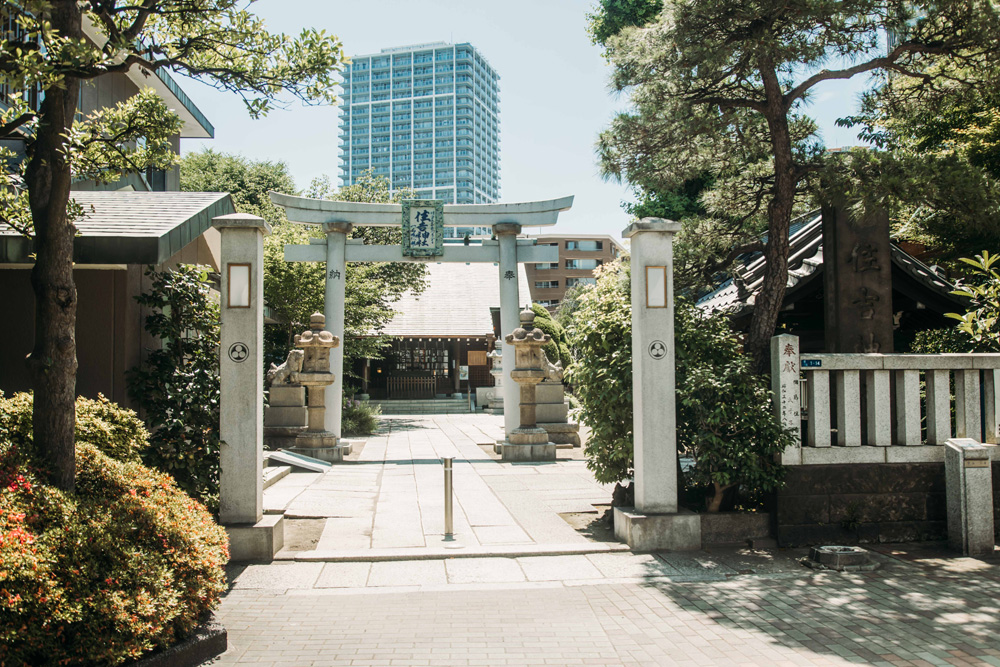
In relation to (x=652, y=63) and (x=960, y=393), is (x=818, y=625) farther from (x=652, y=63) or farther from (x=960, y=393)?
(x=652, y=63)

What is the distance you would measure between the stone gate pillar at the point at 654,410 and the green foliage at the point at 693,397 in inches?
10.8

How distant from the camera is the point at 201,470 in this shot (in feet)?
21.4

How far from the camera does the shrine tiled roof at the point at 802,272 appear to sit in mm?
8914

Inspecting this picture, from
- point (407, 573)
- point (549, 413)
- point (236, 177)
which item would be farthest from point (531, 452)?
point (236, 177)

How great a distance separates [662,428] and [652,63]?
155 inches

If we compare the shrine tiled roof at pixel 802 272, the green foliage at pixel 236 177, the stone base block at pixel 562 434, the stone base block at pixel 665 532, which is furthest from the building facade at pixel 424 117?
the stone base block at pixel 665 532

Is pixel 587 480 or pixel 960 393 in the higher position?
pixel 960 393

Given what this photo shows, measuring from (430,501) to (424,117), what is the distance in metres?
145

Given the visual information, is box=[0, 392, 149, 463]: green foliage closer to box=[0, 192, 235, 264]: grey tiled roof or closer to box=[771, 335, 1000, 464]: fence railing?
box=[0, 192, 235, 264]: grey tiled roof

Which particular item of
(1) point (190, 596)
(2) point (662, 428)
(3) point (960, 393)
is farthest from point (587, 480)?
(1) point (190, 596)

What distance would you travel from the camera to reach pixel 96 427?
552 cm

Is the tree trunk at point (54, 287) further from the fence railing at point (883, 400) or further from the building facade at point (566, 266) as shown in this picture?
the building facade at point (566, 266)

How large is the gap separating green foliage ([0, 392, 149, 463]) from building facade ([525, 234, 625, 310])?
58756 millimetres

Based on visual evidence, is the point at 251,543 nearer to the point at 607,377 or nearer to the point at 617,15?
the point at 607,377
